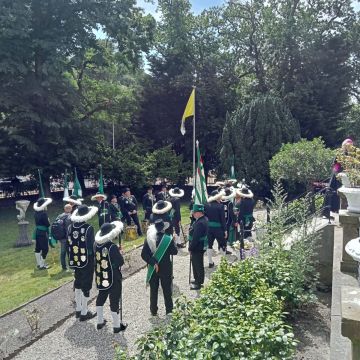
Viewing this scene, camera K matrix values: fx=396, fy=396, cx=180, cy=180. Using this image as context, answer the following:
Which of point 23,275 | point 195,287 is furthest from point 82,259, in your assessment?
point 23,275

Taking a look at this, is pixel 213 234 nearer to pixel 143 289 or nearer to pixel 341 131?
pixel 143 289

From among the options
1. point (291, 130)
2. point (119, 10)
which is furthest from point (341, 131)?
point (119, 10)

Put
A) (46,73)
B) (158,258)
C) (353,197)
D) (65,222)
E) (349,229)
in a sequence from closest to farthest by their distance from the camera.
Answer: (353,197)
(349,229)
(158,258)
(65,222)
(46,73)

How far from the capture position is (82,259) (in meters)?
7.45

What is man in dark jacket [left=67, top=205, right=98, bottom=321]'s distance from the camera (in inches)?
294

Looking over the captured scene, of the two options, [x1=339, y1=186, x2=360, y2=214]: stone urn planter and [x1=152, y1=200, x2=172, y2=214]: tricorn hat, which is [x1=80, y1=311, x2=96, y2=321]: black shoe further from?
[x1=339, y1=186, x2=360, y2=214]: stone urn planter

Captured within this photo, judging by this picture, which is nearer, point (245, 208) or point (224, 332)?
point (224, 332)

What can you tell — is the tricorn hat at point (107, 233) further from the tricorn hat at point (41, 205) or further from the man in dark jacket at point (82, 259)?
the tricorn hat at point (41, 205)

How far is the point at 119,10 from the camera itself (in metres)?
22.2

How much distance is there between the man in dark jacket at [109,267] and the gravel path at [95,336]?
306mm

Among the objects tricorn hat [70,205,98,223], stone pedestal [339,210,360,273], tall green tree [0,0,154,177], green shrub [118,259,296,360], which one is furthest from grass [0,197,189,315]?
tall green tree [0,0,154,177]

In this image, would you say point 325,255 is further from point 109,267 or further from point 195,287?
point 109,267

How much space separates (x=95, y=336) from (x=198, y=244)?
2.79 metres

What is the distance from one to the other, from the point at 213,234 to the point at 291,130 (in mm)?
14160
